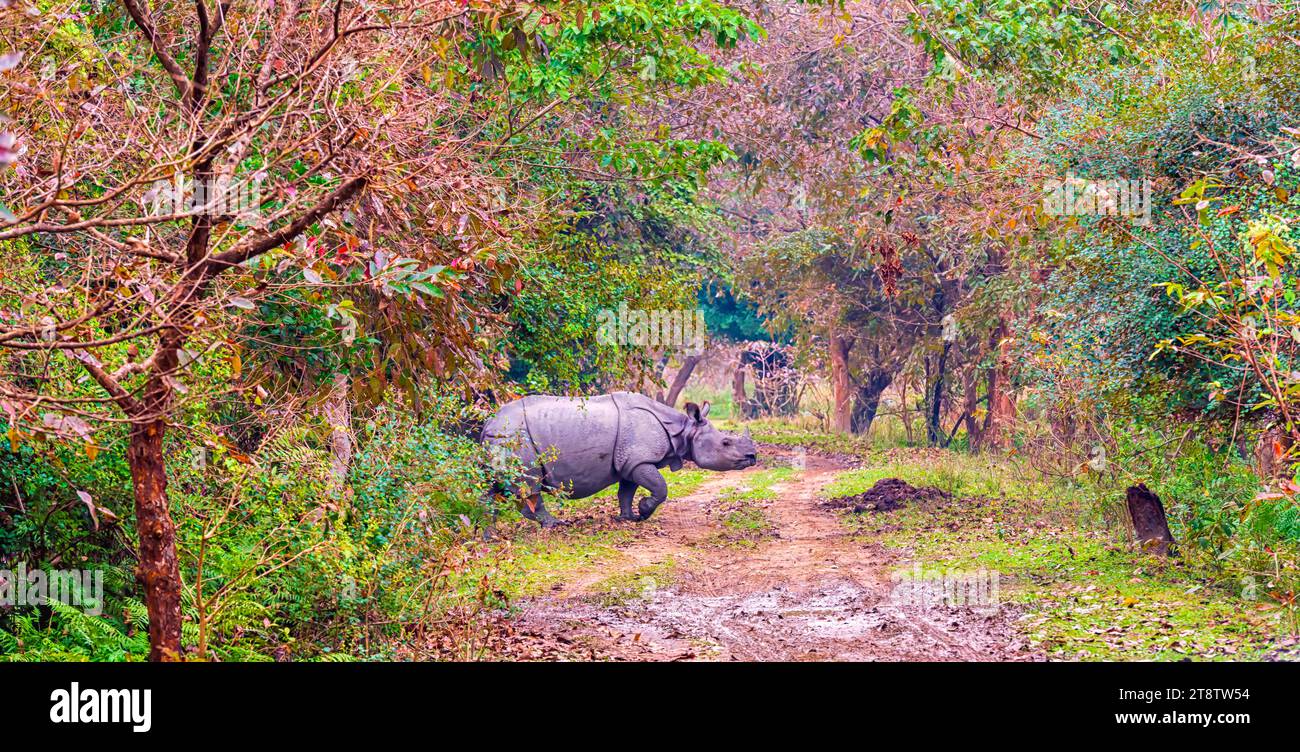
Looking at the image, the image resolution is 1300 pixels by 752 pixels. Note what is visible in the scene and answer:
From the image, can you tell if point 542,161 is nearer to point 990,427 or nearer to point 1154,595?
point 1154,595

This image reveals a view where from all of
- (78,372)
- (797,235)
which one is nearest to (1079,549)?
(78,372)

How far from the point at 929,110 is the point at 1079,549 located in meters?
9.09

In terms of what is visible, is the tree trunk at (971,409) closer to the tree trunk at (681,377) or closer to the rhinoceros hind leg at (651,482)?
the rhinoceros hind leg at (651,482)

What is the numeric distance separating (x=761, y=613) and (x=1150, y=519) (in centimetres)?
358

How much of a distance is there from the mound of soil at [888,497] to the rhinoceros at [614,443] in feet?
5.29

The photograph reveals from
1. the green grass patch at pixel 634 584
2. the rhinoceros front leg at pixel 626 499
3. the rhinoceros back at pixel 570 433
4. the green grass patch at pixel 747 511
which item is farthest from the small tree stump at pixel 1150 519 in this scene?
the rhinoceros front leg at pixel 626 499

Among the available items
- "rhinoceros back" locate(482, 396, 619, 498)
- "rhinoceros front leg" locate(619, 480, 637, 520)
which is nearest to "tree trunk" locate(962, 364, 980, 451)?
"rhinoceros front leg" locate(619, 480, 637, 520)

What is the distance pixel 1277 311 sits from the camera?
26.4 ft

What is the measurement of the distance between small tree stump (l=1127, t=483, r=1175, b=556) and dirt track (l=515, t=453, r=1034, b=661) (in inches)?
71.4

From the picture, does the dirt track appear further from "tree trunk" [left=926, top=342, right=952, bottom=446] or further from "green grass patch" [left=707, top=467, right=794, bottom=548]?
"tree trunk" [left=926, top=342, right=952, bottom=446]

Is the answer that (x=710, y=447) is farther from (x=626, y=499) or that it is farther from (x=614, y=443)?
(x=614, y=443)

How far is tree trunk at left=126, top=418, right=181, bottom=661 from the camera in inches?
238

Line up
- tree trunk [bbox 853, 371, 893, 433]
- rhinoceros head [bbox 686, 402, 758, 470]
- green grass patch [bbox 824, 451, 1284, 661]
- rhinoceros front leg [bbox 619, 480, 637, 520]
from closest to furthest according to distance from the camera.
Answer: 1. green grass patch [bbox 824, 451, 1284, 661]
2. rhinoceros front leg [bbox 619, 480, 637, 520]
3. rhinoceros head [bbox 686, 402, 758, 470]
4. tree trunk [bbox 853, 371, 893, 433]

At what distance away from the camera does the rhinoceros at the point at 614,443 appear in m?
15.8
